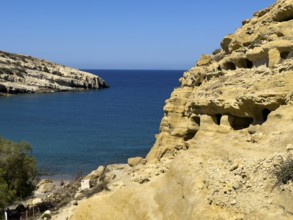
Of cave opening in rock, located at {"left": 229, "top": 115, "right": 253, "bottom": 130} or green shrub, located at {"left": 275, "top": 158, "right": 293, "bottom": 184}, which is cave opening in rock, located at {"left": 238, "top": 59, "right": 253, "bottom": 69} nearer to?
cave opening in rock, located at {"left": 229, "top": 115, "right": 253, "bottom": 130}

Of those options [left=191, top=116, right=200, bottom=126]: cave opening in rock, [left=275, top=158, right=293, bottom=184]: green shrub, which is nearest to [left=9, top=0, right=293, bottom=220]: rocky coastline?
[left=191, top=116, right=200, bottom=126]: cave opening in rock

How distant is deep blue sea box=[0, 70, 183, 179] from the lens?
44000mm

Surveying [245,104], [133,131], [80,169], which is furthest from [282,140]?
[133,131]

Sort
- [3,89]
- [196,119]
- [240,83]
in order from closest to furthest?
[240,83] < [196,119] < [3,89]

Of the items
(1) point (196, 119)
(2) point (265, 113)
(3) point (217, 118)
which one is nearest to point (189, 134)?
(1) point (196, 119)

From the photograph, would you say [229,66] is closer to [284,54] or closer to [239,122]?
[284,54]

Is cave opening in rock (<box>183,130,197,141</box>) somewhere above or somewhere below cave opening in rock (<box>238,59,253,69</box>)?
below

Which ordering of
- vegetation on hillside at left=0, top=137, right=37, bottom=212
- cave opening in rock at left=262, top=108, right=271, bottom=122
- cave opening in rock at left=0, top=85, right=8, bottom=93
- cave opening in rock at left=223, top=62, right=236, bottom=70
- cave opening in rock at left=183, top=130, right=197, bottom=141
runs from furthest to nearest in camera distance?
1. cave opening in rock at left=0, top=85, right=8, bottom=93
2. vegetation on hillside at left=0, top=137, right=37, bottom=212
3. cave opening in rock at left=223, top=62, right=236, bottom=70
4. cave opening in rock at left=183, top=130, right=197, bottom=141
5. cave opening in rock at left=262, top=108, right=271, bottom=122

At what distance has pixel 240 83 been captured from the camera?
62.2 ft

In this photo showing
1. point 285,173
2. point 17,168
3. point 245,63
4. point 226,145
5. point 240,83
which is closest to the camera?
point 285,173

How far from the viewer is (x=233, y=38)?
77.3 ft

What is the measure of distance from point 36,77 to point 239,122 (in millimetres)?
108843

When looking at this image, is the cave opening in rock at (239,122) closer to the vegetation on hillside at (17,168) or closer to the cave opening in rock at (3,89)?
the vegetation on hillside at (17,168)

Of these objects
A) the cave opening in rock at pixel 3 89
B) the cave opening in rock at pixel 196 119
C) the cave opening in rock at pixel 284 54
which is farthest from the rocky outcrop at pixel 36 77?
the cave opening in rock at pixel 284 54
